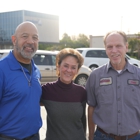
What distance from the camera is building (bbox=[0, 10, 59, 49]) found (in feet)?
229

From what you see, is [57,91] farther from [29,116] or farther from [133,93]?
[133,93]

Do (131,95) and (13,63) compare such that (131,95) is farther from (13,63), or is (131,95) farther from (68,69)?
(13,63)

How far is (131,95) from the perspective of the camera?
235cm

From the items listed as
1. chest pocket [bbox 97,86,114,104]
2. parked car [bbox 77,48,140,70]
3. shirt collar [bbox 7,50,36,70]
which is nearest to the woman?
chest pocket [bbox 97,86,114,104]

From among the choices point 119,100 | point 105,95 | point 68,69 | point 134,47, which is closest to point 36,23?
point 134,47

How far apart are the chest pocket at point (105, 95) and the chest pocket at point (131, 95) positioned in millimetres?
151

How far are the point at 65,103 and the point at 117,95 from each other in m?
0.60

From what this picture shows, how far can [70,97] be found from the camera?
254 cm

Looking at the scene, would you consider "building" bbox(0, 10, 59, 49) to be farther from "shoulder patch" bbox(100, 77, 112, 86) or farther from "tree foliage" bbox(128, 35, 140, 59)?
"shoulder patch" bbox(100, 77, 112, 86)

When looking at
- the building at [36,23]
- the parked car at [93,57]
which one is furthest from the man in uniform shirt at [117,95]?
the building at [36,23]

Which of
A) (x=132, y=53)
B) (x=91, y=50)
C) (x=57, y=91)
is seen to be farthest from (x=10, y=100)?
(x=132, y=53)

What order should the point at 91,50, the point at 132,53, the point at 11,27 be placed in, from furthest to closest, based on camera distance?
the point at 11,27 → the point at 132,53 → the point at 91,50

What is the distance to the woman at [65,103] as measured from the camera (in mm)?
2451

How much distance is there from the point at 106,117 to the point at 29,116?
0.86 m
